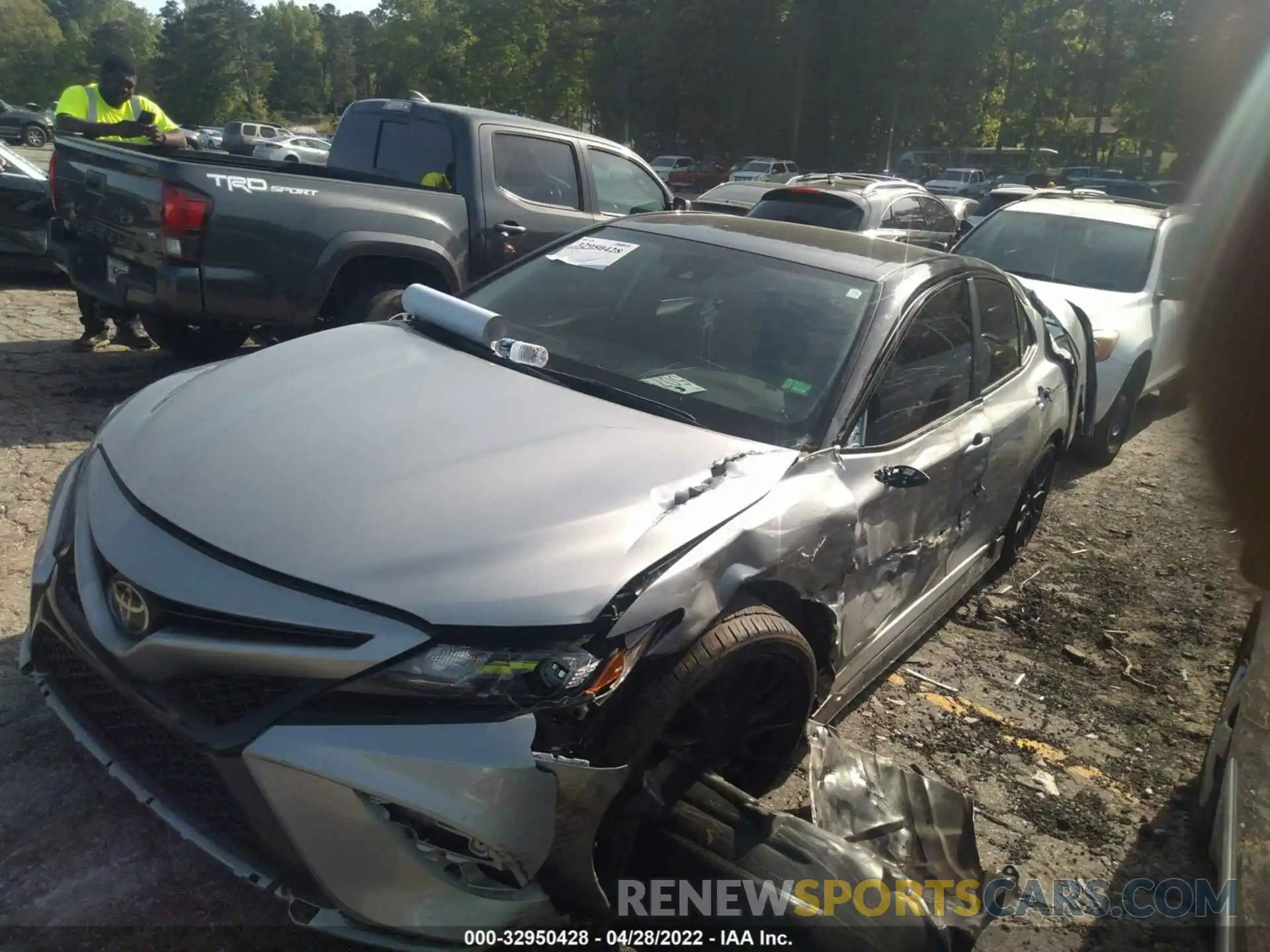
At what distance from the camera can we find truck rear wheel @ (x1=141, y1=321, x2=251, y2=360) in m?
6.63

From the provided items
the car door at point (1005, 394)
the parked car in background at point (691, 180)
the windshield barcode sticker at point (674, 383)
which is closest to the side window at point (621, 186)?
the car door at point (1005, 394)

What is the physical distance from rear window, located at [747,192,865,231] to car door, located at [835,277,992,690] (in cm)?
575

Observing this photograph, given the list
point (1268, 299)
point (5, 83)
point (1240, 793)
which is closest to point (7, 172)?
point (1240, 793)

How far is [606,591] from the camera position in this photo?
215 centimetres

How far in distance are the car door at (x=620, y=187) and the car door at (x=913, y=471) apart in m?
4.10

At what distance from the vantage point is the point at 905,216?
1033cm

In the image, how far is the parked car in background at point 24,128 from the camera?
3419 cm

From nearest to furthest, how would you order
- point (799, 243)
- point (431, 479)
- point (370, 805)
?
point (370, 805), point (431, 479), point (799, 243)

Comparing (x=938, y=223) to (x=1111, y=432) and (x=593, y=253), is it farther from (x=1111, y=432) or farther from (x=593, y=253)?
(x=593, y=253)

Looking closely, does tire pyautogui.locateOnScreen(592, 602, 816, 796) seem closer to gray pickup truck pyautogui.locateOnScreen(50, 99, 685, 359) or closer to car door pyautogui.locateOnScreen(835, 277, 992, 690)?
car door pyautogui.locateOnScreen(835, 277, 992, 690)

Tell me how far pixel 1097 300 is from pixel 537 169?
420 cm

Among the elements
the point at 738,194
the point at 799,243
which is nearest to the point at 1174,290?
the point at 799,243

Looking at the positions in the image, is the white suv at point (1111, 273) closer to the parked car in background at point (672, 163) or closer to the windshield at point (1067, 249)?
the windshield at point (1067, 249)

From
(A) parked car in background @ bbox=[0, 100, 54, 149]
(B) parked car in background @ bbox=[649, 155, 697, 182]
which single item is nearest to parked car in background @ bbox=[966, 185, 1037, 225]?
(B) parked car in background @ bbox=[649, 155, 697, 182]
